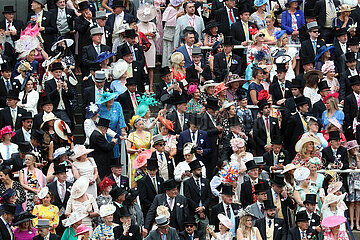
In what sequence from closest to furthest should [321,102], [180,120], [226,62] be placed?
1. [180,120]
2. [321,102]
3. [226,62]

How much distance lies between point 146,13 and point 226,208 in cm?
584

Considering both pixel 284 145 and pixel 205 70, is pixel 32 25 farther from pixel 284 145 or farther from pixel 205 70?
pixel 284 145

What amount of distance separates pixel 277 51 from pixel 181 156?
4.07 metres

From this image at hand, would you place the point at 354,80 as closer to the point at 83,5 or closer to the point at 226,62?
the point at 226,62

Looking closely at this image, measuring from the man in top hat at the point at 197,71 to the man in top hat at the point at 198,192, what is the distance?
3071 millimetres

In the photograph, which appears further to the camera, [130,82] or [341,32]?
[341,32]

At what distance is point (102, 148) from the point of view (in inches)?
785

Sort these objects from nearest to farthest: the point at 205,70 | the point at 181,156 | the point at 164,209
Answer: the point at 164,209 < the point at 181,156 < the point at 205,70

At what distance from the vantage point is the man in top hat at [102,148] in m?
19.9

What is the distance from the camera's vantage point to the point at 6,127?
19.8 meters

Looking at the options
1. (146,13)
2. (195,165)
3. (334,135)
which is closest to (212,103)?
(195,165)

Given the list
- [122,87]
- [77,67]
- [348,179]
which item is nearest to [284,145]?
[348,179]

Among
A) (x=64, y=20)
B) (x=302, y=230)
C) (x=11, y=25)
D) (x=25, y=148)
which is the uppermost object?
(x=64, y=20)

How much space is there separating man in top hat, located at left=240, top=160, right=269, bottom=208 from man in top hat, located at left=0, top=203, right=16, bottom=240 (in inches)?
163
